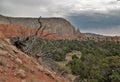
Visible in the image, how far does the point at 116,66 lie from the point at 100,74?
Answer: 103 inches

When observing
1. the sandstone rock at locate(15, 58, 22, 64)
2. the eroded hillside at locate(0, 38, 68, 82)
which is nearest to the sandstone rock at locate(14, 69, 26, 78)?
the eroded hillside at locate(0, 38, 68, 82)

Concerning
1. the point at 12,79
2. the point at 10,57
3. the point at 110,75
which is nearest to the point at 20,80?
the point at 12,79

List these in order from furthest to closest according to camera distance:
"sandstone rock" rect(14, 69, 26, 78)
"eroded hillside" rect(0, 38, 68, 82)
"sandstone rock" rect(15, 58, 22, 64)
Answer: "sandstone rock" rect(15, 58, 22, 64) < "sandstone rock" rect(14, 69, 26, 78) < "eroded hillside" rect(0, 38, 68, 82)

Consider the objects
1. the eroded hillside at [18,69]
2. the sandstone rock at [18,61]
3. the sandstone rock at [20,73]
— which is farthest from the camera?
the sandstone rock at [18,61]

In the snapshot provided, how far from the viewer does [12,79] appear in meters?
10.3

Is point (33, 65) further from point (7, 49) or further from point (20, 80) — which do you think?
point (20, 80)

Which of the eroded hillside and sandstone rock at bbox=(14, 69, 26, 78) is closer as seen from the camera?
the eroded hillside

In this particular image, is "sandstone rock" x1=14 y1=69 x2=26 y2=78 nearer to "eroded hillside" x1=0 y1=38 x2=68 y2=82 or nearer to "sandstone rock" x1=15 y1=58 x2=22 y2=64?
"eroded hillside" x1=0 y1=38 x2=68 y2=82

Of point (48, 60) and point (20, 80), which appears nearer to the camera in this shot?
point (20, 80)

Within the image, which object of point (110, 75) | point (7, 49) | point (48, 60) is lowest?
point (110, 75)

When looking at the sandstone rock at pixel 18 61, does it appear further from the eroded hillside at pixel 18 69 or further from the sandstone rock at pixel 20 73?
the sandstone rock at pixel 20 73

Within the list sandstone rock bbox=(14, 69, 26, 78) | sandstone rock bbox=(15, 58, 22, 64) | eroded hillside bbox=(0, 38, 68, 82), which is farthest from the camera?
sandstone rock bbox=(15, 58, 22, 64)

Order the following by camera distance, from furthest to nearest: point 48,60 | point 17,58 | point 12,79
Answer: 1. point 48,60
2. point 17,58
3. point 12,79

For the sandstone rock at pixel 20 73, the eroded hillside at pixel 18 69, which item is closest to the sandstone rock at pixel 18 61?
the eroded hillside at pixel 18 69
